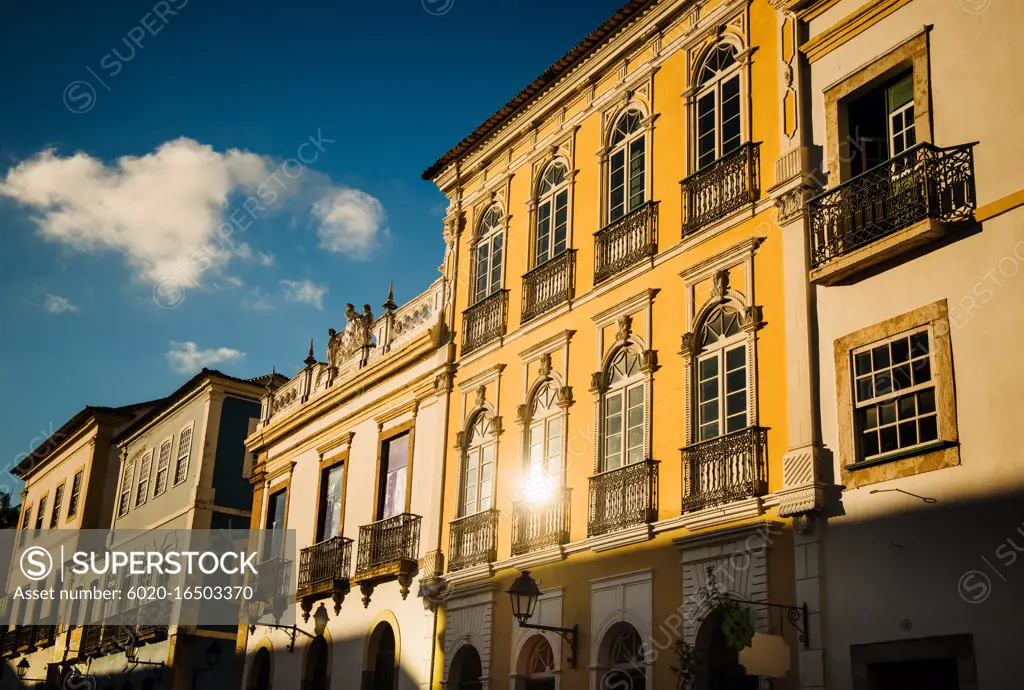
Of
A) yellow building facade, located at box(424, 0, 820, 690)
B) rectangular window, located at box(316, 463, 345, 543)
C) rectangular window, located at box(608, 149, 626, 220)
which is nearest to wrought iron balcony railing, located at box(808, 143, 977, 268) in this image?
yellow building facade, located at box(424, 0, 820, 690)

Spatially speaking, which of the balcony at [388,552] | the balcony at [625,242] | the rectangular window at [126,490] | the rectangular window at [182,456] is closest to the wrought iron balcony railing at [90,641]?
the rectangular window at [126,490]

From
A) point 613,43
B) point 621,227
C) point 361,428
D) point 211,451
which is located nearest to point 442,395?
point 361,428

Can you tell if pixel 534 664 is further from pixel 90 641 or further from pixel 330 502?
pixel 90 641

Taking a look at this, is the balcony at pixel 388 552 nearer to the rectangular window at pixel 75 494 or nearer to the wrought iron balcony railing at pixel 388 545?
the wrought iron balcony railing at pixel 388 545

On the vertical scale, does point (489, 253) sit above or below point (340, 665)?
above

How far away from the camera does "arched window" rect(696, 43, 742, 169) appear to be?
604 inches

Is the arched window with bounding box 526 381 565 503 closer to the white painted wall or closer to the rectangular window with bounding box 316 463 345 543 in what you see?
the white painted wall

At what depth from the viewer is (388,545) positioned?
20.9m

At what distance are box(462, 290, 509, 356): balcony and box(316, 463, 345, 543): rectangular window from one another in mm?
5193

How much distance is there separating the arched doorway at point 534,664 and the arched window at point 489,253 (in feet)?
20.0

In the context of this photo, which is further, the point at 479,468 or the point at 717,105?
the point at 479,468

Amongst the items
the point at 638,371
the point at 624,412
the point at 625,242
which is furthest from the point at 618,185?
the point at 624,412

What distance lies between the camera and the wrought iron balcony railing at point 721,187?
14.5 meters

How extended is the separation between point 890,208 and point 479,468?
9.06 metres
